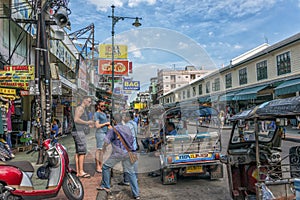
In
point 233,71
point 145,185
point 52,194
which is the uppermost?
point 233,71

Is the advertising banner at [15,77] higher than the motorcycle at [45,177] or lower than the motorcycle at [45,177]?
higher

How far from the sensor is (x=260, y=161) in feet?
12.4

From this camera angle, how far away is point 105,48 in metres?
15.7

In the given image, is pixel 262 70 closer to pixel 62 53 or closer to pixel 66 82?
pixel 62 53

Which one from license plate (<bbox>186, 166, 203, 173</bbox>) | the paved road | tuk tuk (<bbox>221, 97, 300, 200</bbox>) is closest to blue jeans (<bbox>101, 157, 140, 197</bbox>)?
the paved road

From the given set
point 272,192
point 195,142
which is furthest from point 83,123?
point 272,192

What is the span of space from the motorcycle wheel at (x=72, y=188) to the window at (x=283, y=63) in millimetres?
16066

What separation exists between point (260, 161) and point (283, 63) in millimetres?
15307

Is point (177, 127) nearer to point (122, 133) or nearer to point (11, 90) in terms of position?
point (122, 133)

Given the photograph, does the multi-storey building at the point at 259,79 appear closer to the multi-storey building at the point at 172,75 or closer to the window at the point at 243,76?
the window at the point at 243,76

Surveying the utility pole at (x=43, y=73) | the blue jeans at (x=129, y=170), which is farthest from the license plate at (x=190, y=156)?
the utility pole at (x=43, y=73)

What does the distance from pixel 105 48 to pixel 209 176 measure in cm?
1173

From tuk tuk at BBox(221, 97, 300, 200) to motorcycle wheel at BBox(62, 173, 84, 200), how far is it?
2.41 metres

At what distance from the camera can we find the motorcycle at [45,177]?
11.6ft
